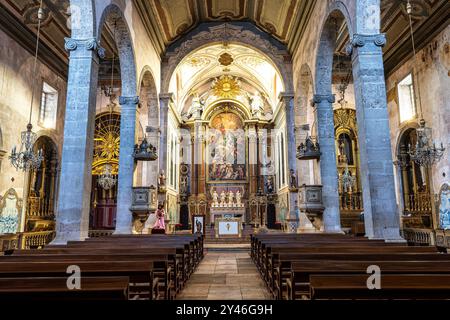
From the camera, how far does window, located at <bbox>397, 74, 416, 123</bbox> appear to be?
13.6 metres

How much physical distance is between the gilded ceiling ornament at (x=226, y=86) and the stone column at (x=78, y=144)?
15.3 metres

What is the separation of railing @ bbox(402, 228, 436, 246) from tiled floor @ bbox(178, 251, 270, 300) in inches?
236

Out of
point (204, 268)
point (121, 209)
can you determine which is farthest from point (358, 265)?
point (121, 209)

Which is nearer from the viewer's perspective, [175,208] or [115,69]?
[115,69]

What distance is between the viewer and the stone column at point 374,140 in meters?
6.78

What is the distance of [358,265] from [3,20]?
39.8 ft

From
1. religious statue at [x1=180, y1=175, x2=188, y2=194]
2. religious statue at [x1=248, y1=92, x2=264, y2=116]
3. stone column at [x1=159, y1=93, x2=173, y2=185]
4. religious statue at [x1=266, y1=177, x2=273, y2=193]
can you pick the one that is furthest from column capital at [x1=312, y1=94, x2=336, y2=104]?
religious statue at [x1=180, y1=175, x2=188, y2=194]

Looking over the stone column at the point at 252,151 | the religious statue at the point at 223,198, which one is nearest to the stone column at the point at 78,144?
the religious statue at the point at 223,198

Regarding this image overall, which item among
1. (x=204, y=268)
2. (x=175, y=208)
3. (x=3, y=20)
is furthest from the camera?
(x=175, y=208)

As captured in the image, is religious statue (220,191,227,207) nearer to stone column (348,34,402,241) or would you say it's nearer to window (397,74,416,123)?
window (397,74,416,123)

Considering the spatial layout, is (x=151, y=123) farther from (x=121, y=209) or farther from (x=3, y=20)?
(x=3, y=20)

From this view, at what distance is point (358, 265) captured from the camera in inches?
130

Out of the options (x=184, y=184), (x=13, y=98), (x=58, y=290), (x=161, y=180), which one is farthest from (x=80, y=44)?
(x=184, y=184)

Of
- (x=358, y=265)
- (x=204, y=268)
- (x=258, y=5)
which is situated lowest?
(x=204, y=268)
